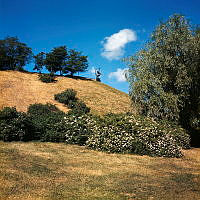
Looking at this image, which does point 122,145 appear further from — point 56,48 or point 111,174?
point 56,48

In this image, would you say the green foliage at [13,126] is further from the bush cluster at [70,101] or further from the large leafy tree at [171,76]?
the bush cluster at [70,101]

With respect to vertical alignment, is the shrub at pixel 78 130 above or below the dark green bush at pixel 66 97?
below

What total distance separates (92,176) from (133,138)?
607 centimetres

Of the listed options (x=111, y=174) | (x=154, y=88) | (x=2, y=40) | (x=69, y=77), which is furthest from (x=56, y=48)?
(x=111, y=174)

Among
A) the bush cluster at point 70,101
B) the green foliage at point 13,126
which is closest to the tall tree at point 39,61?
the bush cluster at point 70,101

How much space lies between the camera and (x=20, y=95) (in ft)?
134

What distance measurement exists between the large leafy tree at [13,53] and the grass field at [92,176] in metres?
53.4

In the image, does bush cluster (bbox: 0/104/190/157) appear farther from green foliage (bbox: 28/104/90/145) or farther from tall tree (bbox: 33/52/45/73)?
tall tree (bbox: 33/52/45/73)

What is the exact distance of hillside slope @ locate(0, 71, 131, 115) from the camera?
38.5 metres

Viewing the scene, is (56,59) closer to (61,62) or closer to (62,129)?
(61,62)

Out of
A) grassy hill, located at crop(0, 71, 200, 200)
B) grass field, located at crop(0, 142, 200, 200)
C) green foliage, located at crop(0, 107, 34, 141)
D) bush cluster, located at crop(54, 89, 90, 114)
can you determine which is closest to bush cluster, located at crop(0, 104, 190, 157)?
green foliage, located at crop(0, 107, 34, 141)

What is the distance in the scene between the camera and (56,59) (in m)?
64.8

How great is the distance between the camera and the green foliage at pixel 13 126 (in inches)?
620

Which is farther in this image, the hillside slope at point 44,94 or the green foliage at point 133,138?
the hillside slope at point 44,94
